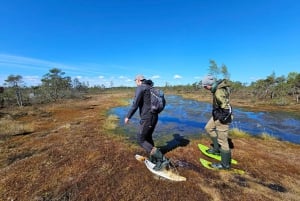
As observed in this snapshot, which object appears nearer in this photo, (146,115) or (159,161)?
(146,115)

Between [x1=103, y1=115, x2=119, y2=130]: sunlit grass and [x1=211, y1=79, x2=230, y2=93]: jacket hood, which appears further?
[x1=103, y1=115, x2=119, y2=130]: sunlit grass

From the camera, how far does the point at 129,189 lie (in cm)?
338

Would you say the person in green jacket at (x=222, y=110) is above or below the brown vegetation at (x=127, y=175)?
above

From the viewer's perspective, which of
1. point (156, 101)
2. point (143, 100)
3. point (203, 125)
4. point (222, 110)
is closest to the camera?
point (156, 101)

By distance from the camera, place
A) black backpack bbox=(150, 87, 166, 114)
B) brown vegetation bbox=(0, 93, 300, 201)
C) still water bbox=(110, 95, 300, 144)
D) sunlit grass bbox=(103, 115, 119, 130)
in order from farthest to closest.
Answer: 1. sunlit grass bbox=(103, 115, 119, 130)
2. still water bbox=(110, 95, 300, 144)
3. black backpack bbox=(150, 87, 166, 114)
4. brown vegetation bbox=(0, 93, 300, 201)

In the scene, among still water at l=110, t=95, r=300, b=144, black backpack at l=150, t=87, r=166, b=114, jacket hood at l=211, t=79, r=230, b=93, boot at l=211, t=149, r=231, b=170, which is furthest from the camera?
still water at l=110, t=95, r=300, b=144

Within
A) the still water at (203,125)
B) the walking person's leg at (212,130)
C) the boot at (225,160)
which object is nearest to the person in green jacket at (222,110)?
the boot at (225,160)

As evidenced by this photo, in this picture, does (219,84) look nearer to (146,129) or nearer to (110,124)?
(146,129)

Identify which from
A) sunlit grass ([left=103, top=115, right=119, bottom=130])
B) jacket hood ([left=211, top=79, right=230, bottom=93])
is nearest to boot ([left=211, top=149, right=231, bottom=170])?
jacket hood ([left=211, top=79, right=230, bottom=93])

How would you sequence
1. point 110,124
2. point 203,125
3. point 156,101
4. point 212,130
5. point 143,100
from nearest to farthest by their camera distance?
point 156,101 → point 143,100 → point 212,130 → point 110,124 → point 203,125

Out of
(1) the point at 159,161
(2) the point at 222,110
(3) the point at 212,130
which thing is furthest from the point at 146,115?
(3) the point at 212,130

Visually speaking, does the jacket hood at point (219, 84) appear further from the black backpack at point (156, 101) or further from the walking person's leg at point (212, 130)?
the black backpack at point (156, 101)

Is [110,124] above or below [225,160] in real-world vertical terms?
below

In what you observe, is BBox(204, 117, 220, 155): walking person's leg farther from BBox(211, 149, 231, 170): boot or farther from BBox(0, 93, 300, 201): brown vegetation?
BBox(211, 149, 231, 170): boot
